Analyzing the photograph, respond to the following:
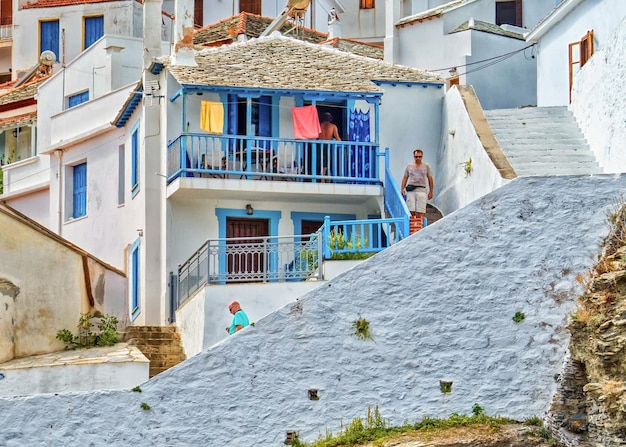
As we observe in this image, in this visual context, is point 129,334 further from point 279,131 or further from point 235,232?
point 279,131


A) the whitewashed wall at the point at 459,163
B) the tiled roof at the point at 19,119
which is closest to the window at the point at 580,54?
the whitewashed wall at the point at 459,163

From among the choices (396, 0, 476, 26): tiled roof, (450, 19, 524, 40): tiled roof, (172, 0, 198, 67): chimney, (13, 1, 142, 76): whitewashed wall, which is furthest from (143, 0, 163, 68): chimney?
(13, 1, 142, 76): whitewashed wall

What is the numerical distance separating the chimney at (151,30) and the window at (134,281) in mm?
3897

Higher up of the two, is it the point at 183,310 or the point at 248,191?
the point at 248,191

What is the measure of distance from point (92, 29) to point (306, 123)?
769 inches

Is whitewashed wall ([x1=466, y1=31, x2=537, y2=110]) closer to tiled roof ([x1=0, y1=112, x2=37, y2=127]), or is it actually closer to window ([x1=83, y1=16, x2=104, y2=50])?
tiled roof ([x1=0, y1=112, x2=37, y2=127])

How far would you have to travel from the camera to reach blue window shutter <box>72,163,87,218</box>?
38000 millimetres

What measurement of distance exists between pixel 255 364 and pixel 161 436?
1768 millimetres

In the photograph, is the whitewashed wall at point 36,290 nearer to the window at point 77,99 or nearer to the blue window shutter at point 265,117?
the blue window shutter at point 265,117

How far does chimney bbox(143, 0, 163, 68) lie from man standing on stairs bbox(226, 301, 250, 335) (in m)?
8.64

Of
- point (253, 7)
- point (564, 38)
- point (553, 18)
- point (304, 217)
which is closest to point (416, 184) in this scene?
point (304, 217)

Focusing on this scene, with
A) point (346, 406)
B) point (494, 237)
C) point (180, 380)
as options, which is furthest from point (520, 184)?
point (180, 380)

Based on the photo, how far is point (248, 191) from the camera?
32.0 metres

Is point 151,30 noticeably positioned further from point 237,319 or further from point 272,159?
point 237,319
